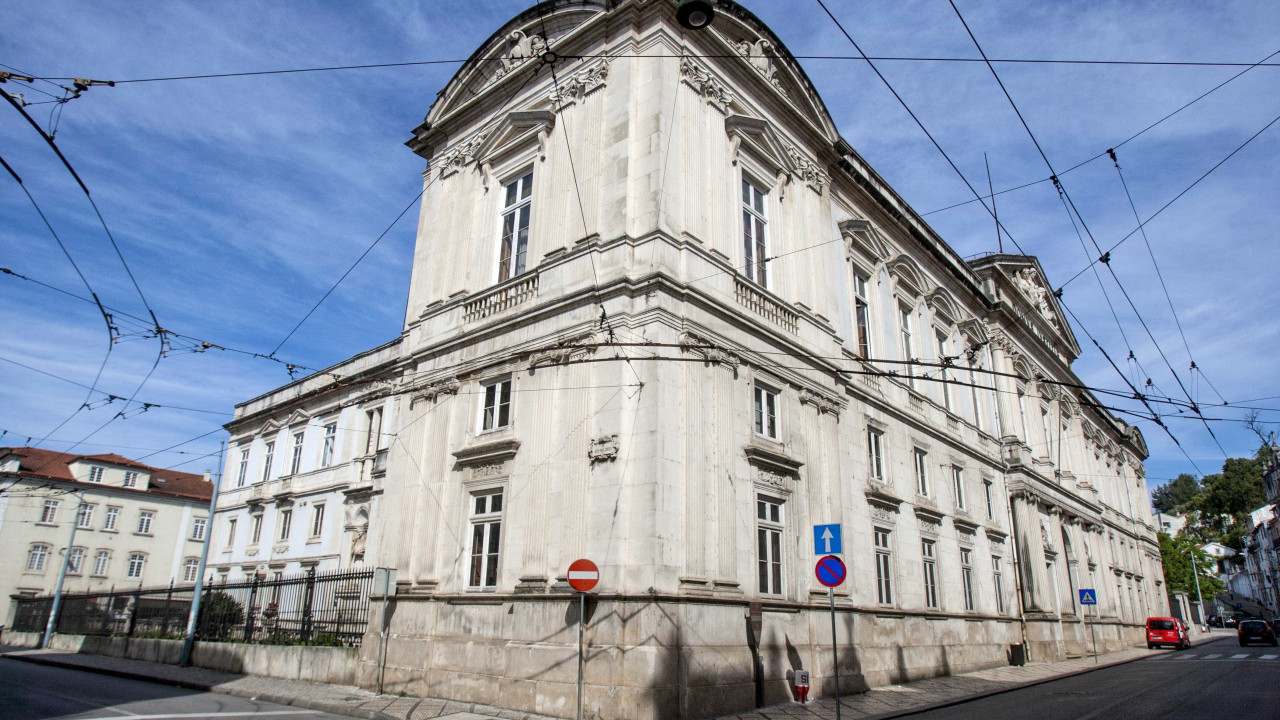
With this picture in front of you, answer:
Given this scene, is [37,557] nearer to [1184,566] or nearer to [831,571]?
[831,571]

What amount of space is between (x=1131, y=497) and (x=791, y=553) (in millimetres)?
47730

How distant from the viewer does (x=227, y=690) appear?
1622cm

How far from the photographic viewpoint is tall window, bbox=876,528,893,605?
18984 mm

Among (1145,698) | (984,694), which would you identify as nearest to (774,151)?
(984,694)

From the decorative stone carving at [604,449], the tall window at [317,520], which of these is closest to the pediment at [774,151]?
the decorative stone carving at [604,449]

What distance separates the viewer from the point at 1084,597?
2894cm

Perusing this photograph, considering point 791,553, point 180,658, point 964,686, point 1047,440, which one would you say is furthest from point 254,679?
point 1047,440

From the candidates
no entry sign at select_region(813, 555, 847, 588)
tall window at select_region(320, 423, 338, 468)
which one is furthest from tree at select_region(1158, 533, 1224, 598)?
tall window at select_region(320, 423, 338, 468)

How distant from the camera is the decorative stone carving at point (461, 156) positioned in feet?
65.0

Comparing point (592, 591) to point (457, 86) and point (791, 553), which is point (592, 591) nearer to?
A: point (791, 553)

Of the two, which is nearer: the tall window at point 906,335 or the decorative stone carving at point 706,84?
the decorative stone carving at point 706,84

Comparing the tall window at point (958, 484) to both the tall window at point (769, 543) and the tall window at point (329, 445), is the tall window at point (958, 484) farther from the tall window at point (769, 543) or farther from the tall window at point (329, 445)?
the tall window at point (329, 445)

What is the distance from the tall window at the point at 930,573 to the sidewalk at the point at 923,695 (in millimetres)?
2057

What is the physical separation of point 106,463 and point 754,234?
53.9 meters
